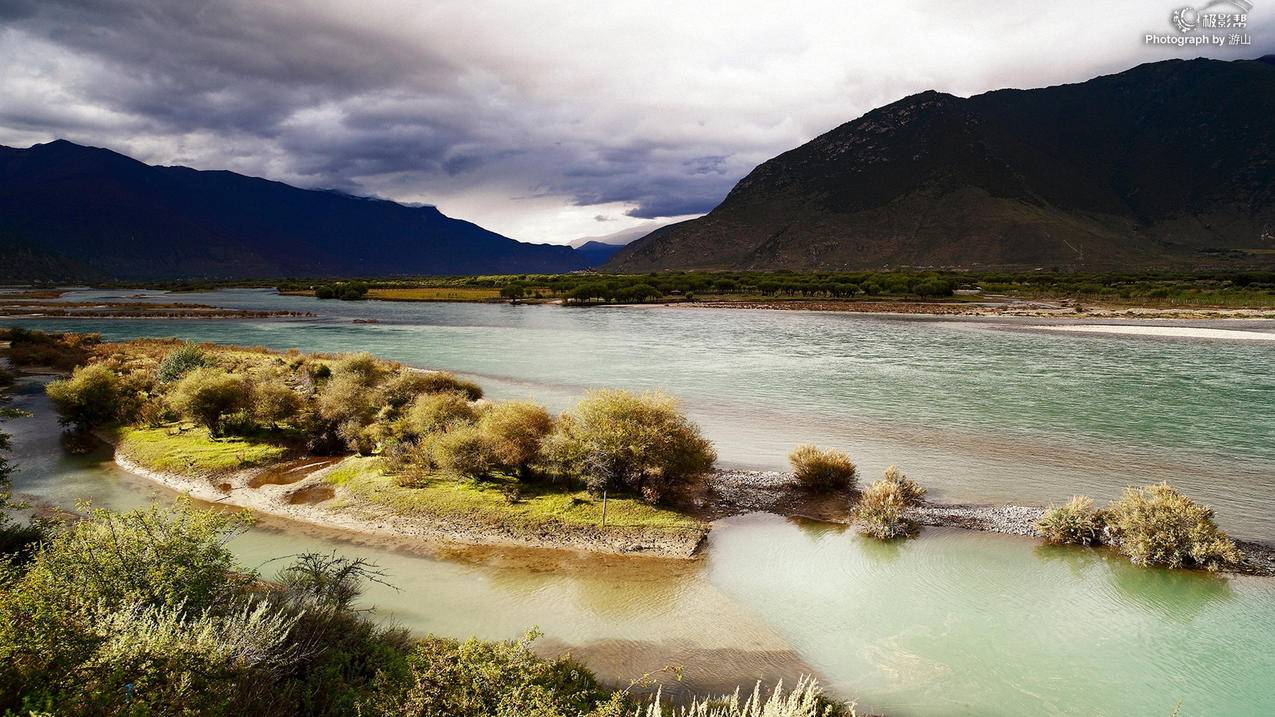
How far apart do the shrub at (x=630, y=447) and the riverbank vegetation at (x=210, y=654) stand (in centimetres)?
741

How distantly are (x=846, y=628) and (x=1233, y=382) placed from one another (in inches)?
1468

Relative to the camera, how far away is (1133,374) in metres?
36.2

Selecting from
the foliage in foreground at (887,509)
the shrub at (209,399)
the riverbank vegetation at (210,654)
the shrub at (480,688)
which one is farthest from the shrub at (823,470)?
the shrub at (209,399)

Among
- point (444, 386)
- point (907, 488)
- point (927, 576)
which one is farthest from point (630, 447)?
point (444, 386)

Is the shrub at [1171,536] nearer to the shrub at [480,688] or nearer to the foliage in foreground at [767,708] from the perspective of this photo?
the foliage in foreground at [767,708]

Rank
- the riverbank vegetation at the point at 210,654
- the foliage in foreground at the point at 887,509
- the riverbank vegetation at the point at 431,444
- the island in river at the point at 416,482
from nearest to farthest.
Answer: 1. the riverbank vegetation at the point at 210,654
2. the foliage in foreground at the point at 887,509
3. the island in river at the point at 416,482
4. the riverbank vegetation at the point at 431,444

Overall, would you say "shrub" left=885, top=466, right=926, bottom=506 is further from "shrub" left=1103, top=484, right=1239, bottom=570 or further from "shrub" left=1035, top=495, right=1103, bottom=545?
"shrub" left=1103, top=484, right=1239, bottom=570

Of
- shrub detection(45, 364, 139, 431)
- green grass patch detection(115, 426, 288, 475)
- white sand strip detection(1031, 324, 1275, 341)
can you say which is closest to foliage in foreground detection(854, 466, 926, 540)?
green grass patch detection(115, 426, 288, 475)

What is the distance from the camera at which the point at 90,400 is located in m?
23.9

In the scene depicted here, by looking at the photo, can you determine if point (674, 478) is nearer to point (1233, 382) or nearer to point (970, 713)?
point (970, 713)

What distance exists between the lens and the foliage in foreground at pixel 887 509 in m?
14.4

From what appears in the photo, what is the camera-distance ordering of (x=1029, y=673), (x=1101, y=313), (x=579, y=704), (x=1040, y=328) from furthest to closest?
(x=1101, y=313)
(x=1040, y=328)
(x=1029, y=673)
(x=579, y=704)

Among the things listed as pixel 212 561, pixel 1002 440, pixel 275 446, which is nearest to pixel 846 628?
pixel 212 561

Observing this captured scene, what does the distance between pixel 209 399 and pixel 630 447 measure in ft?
52.5
